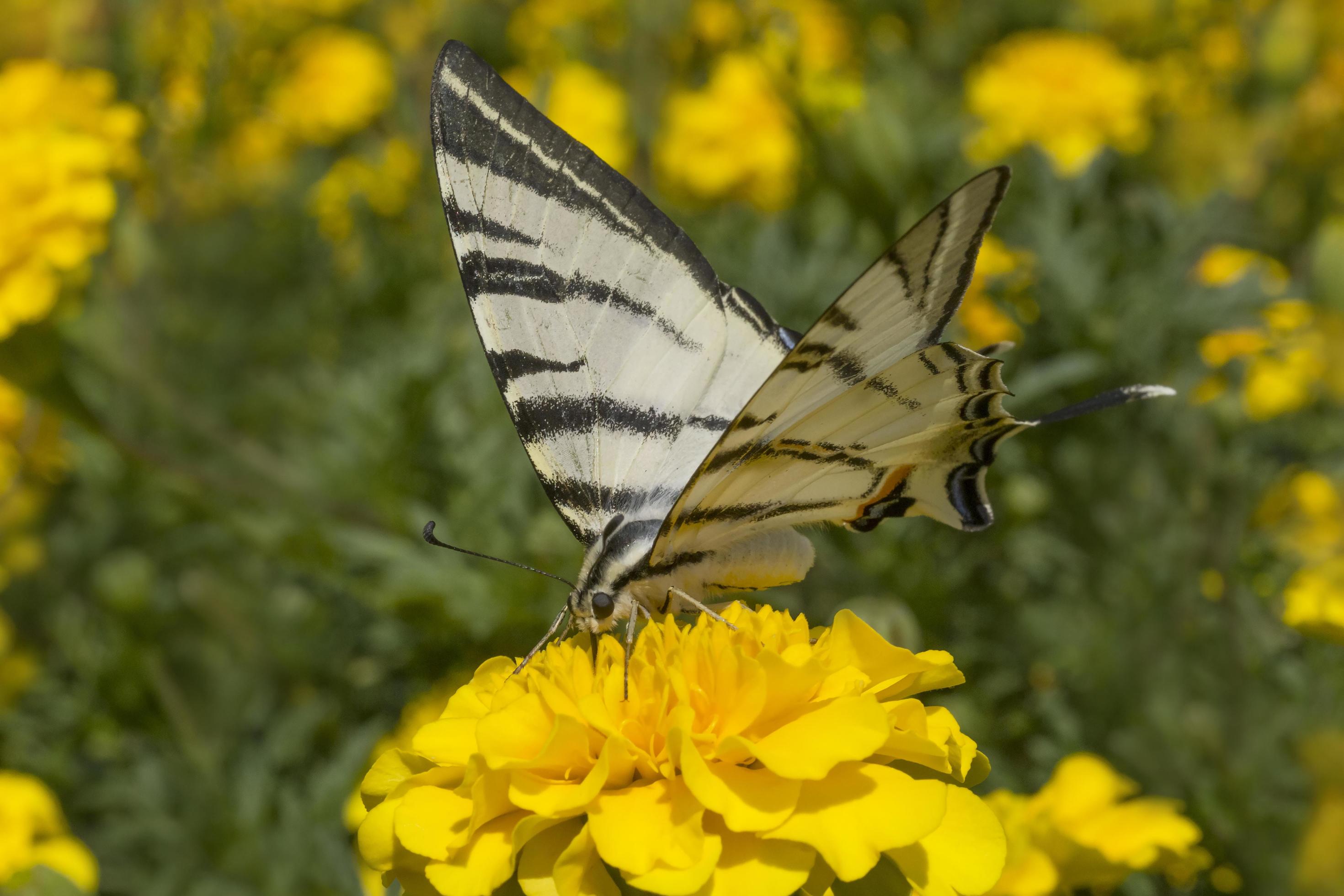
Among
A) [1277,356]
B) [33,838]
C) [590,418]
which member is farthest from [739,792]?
[1277,356]

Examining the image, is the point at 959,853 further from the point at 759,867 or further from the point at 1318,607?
the point at 1318,607

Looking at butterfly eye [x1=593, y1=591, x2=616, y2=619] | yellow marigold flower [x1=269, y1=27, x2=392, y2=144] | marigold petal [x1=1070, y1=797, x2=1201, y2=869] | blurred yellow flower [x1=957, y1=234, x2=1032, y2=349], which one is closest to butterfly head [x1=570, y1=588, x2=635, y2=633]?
butterfly eye [x1=593, y1=591, x2=616, y2=619]

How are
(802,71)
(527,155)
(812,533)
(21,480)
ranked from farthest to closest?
(21,480), (802,71), (812,533), (527,155)

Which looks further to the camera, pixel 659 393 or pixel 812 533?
pixel 812 533

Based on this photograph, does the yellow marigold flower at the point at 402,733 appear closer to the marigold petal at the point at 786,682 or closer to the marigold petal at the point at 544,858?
the marigold petal at the point at 544,858

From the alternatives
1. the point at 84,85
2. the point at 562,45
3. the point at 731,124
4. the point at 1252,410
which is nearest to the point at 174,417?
the point at 84,85

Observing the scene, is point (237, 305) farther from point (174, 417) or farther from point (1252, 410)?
point (1252, 410)

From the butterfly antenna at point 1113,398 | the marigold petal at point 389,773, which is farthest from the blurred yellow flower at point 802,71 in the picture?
the marigold petal at point 389,773
